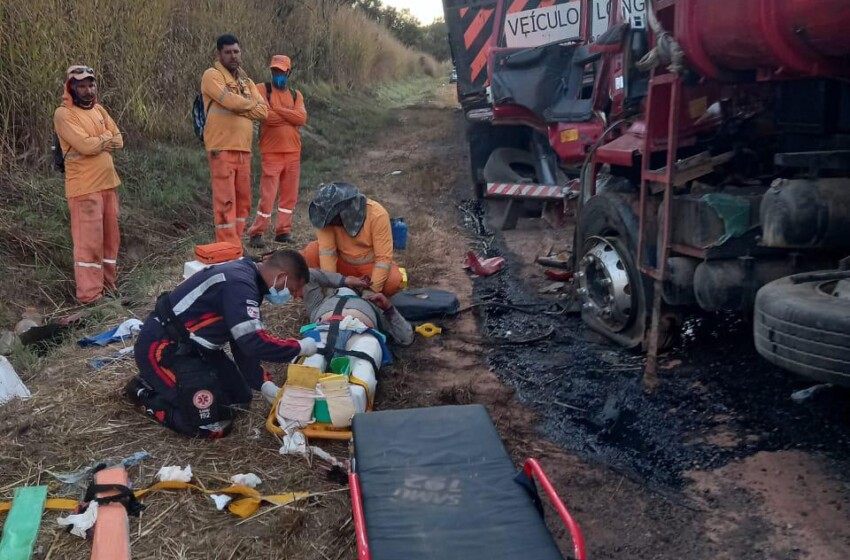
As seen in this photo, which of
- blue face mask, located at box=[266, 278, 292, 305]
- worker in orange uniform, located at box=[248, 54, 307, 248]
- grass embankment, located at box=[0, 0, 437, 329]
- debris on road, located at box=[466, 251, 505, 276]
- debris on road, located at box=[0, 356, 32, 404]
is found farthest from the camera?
worker in orange uniform, located at box=[248, 54, 307, 248]

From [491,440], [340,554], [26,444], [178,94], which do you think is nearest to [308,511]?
[340,554]

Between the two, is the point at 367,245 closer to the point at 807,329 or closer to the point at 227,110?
the point at 227,110

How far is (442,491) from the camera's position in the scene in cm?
262

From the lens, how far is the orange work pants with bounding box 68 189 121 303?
244 inches

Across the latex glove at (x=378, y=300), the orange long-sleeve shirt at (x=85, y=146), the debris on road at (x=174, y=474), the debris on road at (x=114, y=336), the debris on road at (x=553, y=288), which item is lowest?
the debris on road at (x=174, y=474)

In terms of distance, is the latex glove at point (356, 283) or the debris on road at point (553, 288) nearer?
the latex glove at point (356, 283)

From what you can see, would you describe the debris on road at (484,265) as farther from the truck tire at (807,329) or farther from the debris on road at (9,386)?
the truck tire at (807,329)

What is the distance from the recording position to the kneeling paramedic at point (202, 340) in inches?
149

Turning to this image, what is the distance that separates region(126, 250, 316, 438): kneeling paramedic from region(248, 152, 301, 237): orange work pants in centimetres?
401

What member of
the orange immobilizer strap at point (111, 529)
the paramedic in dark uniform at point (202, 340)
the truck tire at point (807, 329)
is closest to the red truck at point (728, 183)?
the truck tire at point (807, 329)

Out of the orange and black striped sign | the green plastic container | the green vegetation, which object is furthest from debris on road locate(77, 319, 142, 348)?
the orange and black striped sign

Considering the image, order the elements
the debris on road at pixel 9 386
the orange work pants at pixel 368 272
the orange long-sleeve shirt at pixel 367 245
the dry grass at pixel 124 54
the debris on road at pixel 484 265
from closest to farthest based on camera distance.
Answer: the debris on road at pixel 9 386 → the orange long-sleeve shirt at pixel 367 245 → the orange work pants at pixel 368 272 → the debris on road at pixel 484 265 → the dry grass at pixel 124 54

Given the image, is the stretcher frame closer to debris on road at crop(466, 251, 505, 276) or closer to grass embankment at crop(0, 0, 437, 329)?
debris on road at crop(466, 251, 505, 276)

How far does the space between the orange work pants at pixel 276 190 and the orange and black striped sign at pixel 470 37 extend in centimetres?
263
